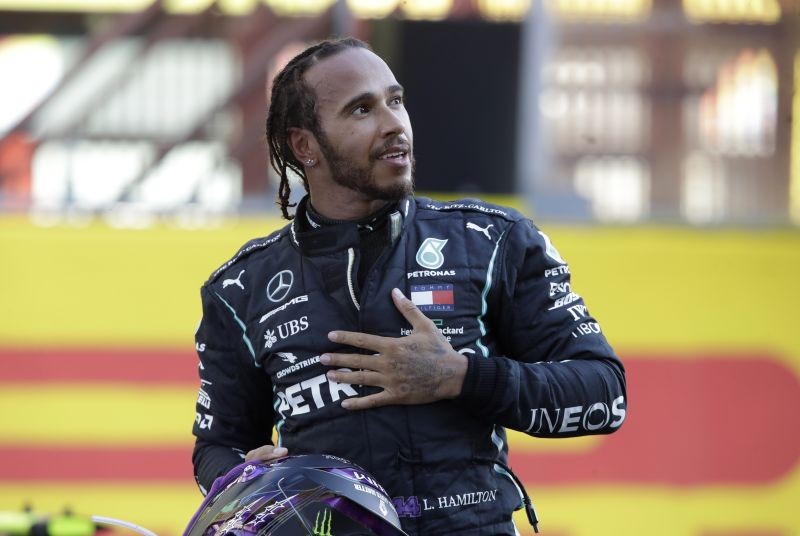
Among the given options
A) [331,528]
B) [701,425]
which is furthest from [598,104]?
[331,528]

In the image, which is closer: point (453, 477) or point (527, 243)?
point (453, 477)

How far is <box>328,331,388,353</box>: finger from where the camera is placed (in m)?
2.43

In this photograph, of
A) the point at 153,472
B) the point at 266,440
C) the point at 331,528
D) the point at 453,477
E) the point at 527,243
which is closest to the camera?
the point at 331,528

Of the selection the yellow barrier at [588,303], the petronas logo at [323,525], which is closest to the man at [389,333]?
the petronas logo at [323,525]

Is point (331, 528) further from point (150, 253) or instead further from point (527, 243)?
point (150, 253)

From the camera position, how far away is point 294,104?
2820mm

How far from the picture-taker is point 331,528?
2184 millimetres

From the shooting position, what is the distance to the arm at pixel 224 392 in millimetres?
2723

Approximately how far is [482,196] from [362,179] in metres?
2.73

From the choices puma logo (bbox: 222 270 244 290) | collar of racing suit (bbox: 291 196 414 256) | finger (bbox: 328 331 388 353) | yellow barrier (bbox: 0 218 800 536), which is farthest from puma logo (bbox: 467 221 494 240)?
yellow barrier (bbox: 0 218 800 536)

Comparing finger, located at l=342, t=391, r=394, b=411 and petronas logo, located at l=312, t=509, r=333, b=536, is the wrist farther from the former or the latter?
petronas logo, located at l=312, t=509, r=333, b=536

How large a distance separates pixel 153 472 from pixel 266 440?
7.73 feet

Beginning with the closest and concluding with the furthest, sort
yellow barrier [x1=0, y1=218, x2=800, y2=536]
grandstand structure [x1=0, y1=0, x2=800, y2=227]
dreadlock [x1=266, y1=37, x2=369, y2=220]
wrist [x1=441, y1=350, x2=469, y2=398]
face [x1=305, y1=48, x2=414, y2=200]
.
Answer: wrist [x1=441, y1=350, x2=469, y2=398], face [x1=305, y1=48, x2=414, y2=200], dreadlock [x1=266, y1=37, x2=369, y2=220], yellow barrier [x1=0, y1=218, x2=800, y2=536], grandstand structure [x1=0, y1=0, x2=800, y2=227]

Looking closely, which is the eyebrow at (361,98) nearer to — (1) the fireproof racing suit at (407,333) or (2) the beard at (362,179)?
(2) the beard at (362,179)
